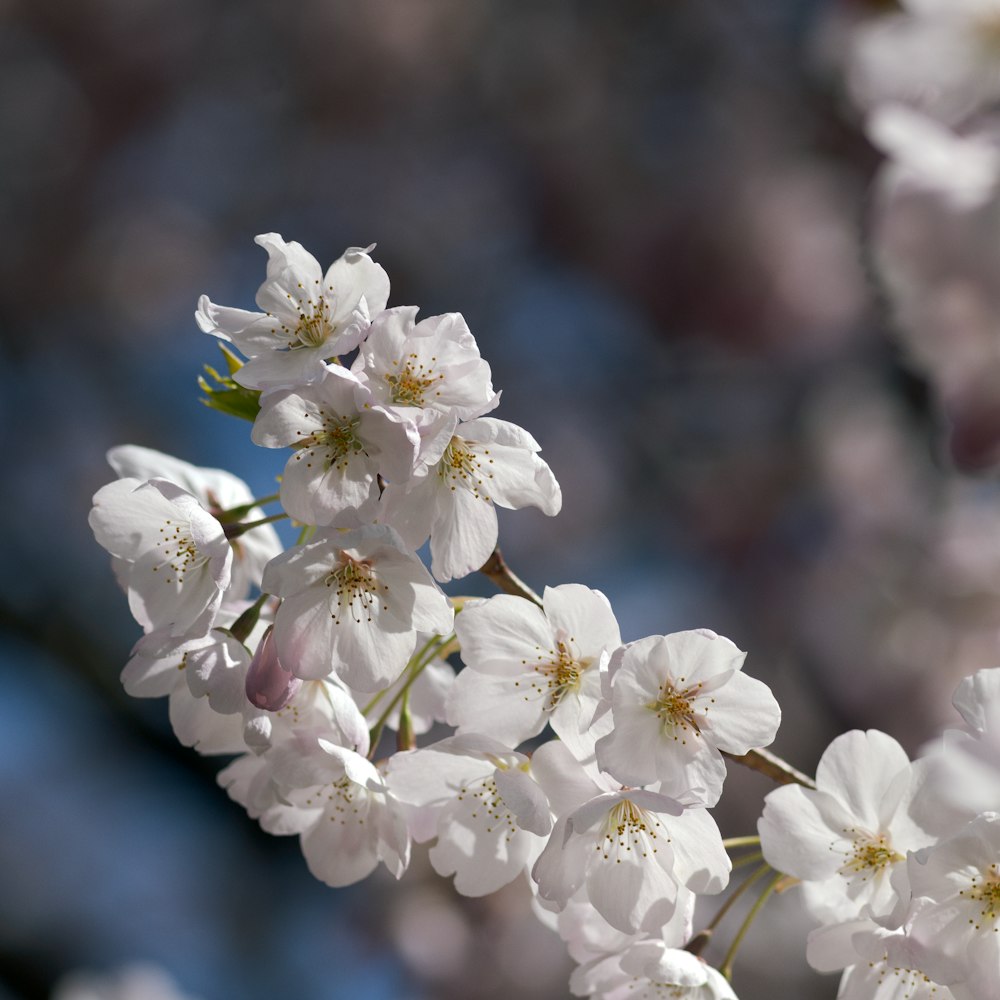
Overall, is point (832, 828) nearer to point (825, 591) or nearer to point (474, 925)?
point (825, 591)

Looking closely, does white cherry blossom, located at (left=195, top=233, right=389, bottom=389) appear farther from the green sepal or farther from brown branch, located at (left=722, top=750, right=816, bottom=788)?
brown branch, located at (left=722, top=750, right=816, bottom=788)

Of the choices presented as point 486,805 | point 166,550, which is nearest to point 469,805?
point 486,805

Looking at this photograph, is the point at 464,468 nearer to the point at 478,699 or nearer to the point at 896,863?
the point at 478,699

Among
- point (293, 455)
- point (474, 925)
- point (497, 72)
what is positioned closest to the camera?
point (293, 455)

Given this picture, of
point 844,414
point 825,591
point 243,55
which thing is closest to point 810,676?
point 825,591

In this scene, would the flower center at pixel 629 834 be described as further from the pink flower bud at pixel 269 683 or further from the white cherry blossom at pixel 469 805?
the pink flower bud at pixel 269 683

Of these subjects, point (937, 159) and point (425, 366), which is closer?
point (937, 159)

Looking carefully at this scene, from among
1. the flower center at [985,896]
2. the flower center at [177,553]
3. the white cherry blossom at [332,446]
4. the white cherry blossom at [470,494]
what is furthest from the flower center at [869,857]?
the flower center at [177,553]
